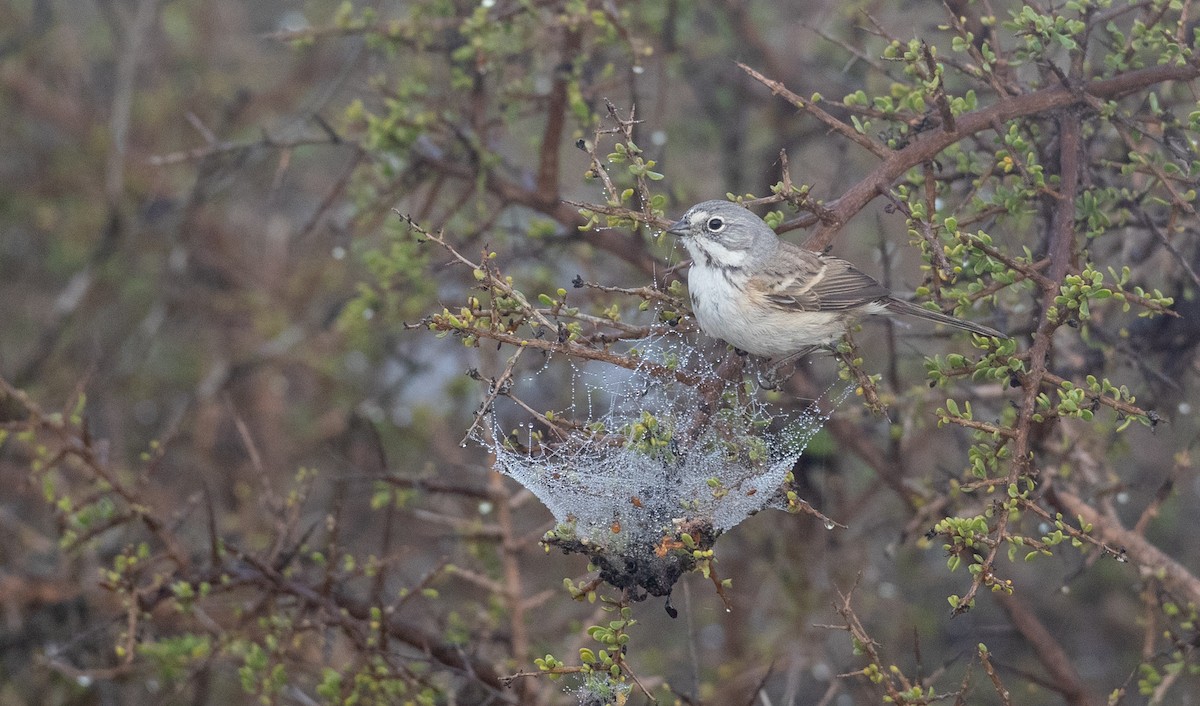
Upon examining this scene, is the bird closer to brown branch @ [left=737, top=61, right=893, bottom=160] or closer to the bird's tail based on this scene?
the bird's tail

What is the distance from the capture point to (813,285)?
4.29 meters

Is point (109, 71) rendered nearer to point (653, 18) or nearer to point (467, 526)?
point (653, 18)

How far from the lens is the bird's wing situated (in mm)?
4215

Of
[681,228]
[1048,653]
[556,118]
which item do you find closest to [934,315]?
[681,228]

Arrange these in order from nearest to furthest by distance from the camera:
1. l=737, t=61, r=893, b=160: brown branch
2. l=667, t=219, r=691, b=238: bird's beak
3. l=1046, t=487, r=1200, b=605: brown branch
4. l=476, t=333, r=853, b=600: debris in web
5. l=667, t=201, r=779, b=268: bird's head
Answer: l=476, t=333, r=853, b=600: debris in web, l=737, t=61, r=893, b=160: brown branch, l=1046, t=487, r=1200, b=605: brown branch, l=667, t=219, r=691, b=238: bird's beak, l=667, t=201, r=779, b=268: bird's head

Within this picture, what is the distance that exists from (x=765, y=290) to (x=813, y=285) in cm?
20

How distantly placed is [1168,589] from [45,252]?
7.77m

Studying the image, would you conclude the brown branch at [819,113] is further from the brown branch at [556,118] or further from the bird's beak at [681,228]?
the brown branch at [556,118]

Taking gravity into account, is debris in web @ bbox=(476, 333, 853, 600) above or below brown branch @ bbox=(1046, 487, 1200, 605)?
above

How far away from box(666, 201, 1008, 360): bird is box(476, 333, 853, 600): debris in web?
0.79ft

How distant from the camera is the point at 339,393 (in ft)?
25.3

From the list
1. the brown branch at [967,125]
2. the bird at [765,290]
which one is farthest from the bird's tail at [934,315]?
the brown branch at [967,125]

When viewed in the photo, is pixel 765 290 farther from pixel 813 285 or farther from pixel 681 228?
pixel 681 228

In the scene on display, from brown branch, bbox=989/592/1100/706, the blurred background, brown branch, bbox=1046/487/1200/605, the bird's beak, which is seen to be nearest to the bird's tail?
the blurred background
